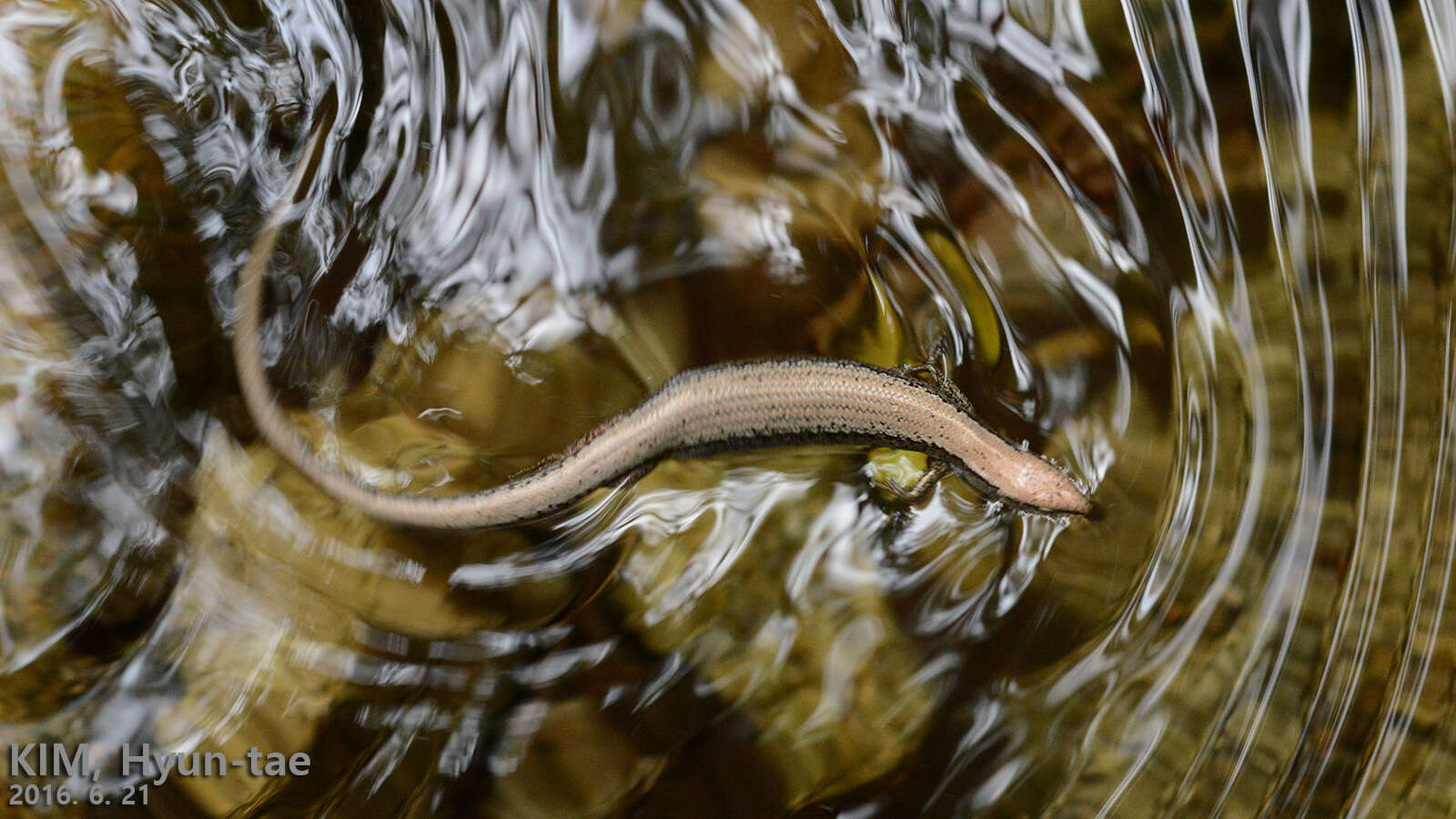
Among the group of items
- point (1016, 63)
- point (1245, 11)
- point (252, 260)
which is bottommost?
point (252, 260)

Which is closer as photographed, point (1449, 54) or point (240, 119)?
point (1449, 54)

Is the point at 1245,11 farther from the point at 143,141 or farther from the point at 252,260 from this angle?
the point at 143,141

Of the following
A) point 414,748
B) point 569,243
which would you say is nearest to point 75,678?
point 414,748

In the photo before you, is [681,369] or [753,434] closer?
[753,434]
